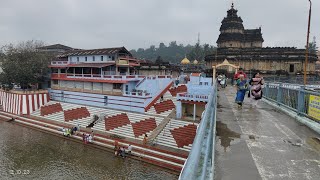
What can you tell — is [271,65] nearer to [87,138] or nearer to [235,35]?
[235,35]

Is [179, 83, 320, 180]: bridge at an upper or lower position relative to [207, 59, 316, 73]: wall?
lower

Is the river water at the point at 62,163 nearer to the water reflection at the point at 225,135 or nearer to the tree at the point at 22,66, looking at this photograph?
the water reflection at the point at 225,135

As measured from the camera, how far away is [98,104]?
96.6ft

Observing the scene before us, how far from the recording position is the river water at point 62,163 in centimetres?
1455

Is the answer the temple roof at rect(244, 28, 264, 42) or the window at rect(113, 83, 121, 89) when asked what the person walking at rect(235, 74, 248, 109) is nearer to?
the window at rect(113, 83, 121, 89)

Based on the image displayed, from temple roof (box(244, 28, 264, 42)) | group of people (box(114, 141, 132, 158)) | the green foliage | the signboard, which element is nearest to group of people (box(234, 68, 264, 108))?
the signboard

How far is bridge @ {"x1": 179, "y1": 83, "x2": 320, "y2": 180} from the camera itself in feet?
8.95

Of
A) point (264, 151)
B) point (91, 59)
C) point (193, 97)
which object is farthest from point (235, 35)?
point (264, 151)

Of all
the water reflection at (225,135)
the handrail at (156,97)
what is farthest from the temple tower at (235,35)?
the water reflection at (225,135)

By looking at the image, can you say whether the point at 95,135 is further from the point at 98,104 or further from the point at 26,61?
the point at 26,61

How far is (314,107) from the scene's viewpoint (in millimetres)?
7629

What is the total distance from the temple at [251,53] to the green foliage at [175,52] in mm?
32737

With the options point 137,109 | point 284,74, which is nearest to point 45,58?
point 137,109

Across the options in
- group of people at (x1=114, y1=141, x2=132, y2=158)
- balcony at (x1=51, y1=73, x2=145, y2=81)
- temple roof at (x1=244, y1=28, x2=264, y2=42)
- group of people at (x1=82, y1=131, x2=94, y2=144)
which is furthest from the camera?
temple roof at (x1=244, y1=28, x2=264, y2=42)
